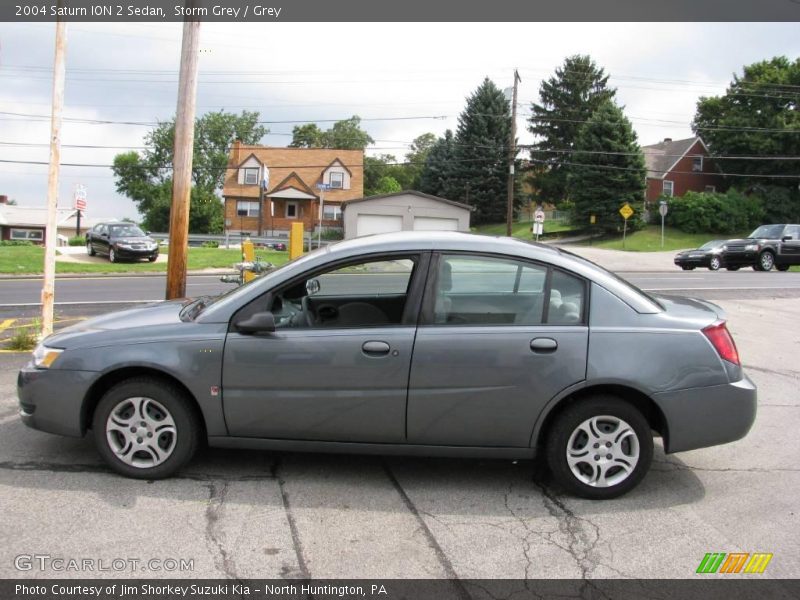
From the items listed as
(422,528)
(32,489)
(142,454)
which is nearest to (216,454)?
(142,454)

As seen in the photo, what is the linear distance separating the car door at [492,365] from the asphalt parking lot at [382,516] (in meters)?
0.44

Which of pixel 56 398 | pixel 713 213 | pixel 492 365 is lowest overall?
pixel 56 398

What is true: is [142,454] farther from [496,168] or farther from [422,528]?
[496,168]

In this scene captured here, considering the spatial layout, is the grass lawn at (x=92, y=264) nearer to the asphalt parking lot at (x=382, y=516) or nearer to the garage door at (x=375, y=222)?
the garage door at (x=375, y=222)

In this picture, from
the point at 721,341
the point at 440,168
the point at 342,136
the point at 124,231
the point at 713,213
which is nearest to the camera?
the point at 721,341

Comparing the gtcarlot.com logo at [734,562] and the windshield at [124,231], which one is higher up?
the windshield at [124,231]

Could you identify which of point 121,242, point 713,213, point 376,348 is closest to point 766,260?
point 376,348

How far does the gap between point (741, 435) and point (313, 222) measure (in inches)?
1948

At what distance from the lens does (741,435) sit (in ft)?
12.8

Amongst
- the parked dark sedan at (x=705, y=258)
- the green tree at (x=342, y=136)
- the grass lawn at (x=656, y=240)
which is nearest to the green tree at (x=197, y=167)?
the green tree at (x=342, y=136)

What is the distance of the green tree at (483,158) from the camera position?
5684cm

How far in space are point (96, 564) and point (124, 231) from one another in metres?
25.4

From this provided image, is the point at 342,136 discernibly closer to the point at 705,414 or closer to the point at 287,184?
the point at 287,184

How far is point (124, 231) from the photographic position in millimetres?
26172
